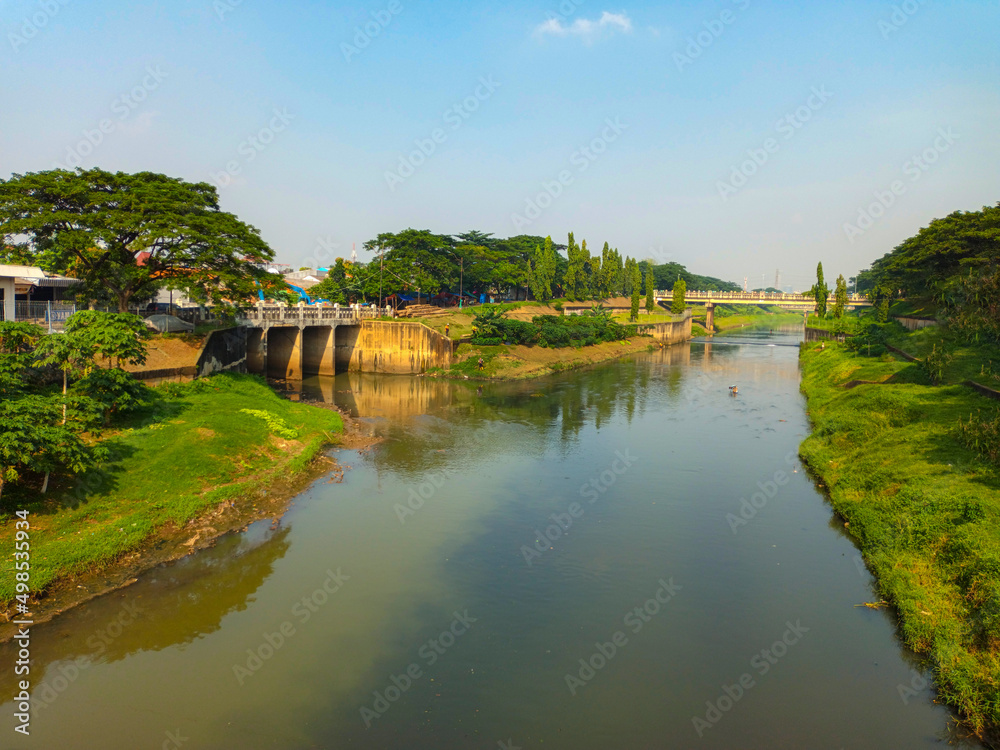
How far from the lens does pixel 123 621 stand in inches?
680

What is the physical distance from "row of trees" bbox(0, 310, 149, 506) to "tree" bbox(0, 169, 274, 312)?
30.3ft

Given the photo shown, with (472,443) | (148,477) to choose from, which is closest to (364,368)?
(472,443)

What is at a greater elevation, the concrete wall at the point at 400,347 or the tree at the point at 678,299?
the tree at the point at 678,299

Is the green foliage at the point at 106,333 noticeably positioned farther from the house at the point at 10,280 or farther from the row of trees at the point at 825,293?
the row of trees at the point at 825,293

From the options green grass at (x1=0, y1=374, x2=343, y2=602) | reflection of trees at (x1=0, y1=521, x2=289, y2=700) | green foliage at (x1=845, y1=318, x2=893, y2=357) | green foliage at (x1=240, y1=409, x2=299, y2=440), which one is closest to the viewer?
reflection of trees at (x1=0, y1=521, x2=289, y2=700)

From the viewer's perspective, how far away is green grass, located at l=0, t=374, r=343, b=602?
1909 cm

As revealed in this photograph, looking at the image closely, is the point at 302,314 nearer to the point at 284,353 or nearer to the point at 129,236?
the point at 284,353

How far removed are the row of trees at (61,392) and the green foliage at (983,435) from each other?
101 ft

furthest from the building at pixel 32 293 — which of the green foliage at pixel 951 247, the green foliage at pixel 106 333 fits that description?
the green foliage at pixel 951 247

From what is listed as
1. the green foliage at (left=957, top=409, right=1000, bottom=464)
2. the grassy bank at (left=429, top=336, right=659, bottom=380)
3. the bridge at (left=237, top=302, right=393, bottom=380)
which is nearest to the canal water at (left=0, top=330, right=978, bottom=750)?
the green foliage at (left=957, top=409, right=1000, bottom=464)

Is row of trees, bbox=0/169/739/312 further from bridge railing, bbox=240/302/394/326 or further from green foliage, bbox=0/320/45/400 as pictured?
green foliage, bbox=0/320/45/400

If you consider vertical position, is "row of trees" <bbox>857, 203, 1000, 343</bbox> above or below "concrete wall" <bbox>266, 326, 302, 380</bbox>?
above

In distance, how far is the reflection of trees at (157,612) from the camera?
15.9 metres

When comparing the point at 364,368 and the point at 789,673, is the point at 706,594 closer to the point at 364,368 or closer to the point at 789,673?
the point at 789,673
